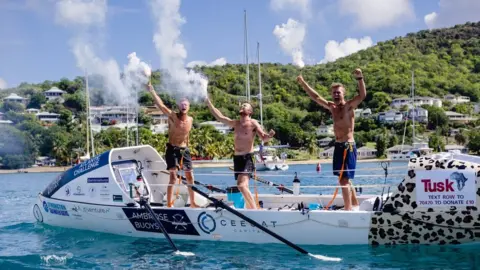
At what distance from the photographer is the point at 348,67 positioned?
15988 cm

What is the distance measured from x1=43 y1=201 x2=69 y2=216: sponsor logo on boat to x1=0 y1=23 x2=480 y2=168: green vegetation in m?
65.0

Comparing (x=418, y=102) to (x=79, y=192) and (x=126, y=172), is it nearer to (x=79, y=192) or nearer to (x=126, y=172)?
(x=126, y=172)

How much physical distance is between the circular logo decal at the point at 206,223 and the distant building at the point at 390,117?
107843 millimetres

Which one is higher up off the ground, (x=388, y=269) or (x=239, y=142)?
(x=239, y=142)

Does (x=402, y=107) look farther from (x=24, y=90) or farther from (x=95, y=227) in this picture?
(x=95, y=227)

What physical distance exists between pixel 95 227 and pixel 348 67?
15350 centimetres

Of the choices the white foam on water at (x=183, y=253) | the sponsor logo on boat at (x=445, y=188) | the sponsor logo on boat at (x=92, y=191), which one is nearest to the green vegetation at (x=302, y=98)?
the sponsor logo on boat at (x=92, y=191)

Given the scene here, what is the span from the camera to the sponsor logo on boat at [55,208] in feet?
39.7

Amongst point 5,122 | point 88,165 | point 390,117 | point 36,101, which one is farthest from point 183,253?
point 36,101

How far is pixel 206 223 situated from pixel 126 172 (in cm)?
272

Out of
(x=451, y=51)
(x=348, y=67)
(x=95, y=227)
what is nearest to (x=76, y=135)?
(x=95, y=227)

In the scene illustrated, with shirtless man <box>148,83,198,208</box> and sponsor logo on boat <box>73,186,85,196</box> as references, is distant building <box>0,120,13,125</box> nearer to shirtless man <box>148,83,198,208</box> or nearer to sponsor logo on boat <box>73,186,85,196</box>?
sponsor logo on boat <box>73,186,85,196</box>

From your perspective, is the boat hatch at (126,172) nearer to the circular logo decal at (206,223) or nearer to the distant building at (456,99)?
the circular logo decal at (206,223)

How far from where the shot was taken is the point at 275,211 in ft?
31.9
